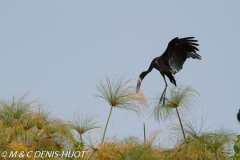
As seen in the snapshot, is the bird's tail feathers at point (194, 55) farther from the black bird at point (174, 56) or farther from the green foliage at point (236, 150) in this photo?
the green foliage at point (236, 150)

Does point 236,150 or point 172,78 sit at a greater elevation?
point 172,78

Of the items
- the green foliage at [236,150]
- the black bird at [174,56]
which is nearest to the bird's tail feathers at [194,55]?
the black bird at [174,56]

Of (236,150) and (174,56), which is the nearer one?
(236,150)

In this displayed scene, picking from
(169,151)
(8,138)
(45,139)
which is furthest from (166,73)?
(8,138)

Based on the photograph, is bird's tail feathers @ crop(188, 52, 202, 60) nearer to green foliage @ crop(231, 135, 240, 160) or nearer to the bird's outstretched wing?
the bird's outstretched wing

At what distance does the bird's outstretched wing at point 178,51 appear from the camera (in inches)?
314

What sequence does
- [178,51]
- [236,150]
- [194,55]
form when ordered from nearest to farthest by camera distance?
[236,150] → [178,51] → [194,55]

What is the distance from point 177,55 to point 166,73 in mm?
327

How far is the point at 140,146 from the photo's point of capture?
6.44m

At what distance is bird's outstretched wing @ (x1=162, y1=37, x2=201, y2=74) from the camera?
7965mm

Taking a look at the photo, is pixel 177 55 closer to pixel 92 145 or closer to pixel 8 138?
pixel 92 145

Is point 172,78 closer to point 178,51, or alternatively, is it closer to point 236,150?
point 178,51

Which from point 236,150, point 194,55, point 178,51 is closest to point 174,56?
point 178,51

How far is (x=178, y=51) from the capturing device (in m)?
8.07
